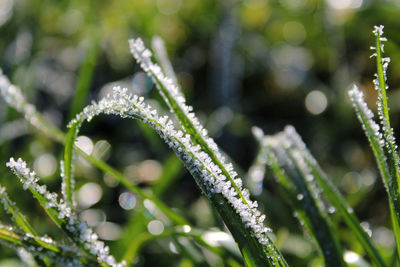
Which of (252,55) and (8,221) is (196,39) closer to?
(252,55)

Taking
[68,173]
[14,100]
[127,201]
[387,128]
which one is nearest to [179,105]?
[68,173]

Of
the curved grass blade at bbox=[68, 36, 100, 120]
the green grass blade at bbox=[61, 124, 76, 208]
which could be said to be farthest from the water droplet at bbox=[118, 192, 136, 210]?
the green grass blade at bbox=[61, 124, 76, 208]

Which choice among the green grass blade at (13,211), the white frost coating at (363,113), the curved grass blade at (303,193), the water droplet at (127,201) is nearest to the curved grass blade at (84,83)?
the water droplet at (127,201)

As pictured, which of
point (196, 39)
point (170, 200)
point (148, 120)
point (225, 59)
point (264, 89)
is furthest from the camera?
point (196, 39)

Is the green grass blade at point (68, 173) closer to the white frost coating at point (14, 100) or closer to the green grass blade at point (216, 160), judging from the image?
the green grass blade at point (216, 160)

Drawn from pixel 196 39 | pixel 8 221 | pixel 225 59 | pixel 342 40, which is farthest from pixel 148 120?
pixel 196 39

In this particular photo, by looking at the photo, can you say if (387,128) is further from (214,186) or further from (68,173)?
(68,173)

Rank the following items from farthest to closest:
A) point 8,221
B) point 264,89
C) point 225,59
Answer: point 264,89
point 225,59
point 8,221
